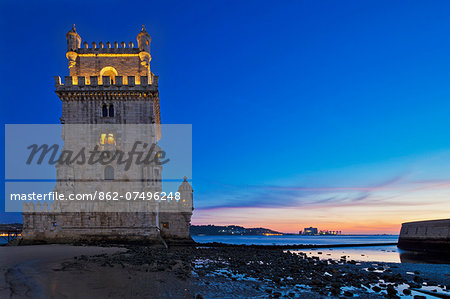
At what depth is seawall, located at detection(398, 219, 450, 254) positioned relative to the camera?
40.7 metres

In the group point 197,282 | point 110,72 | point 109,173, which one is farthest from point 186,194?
point 197,282

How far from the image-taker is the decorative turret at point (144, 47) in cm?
3544

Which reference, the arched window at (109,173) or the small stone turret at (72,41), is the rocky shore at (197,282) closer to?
the arched window at (109,173)

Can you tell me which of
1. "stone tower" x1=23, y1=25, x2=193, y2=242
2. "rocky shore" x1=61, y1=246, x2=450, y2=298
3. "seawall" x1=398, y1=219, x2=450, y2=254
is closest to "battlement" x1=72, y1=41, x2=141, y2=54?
"stone tower" x1=23, y1=25, x2=193, y2=242

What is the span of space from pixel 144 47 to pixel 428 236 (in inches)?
1880

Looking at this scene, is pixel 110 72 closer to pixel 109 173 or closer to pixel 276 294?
pixel 109 173

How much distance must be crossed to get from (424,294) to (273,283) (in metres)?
6.68

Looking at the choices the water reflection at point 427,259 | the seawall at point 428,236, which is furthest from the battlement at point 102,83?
the seawall at point 428,236

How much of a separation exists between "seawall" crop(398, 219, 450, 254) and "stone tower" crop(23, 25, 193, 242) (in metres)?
34.5

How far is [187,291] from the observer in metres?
11.0

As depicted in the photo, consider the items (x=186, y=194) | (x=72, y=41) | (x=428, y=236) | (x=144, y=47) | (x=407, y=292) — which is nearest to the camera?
(x=407, y=292)

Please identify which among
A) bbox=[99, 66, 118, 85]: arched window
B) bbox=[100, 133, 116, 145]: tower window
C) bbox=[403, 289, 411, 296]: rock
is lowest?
bbox=[403, 289, 411, 296]: rock

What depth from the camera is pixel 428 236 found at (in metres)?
44.7

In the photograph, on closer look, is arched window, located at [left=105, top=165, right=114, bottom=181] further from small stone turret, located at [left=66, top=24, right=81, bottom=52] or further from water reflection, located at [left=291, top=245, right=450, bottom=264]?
water reflection, located at [left=291, top=245, right=450, bottom=264]
